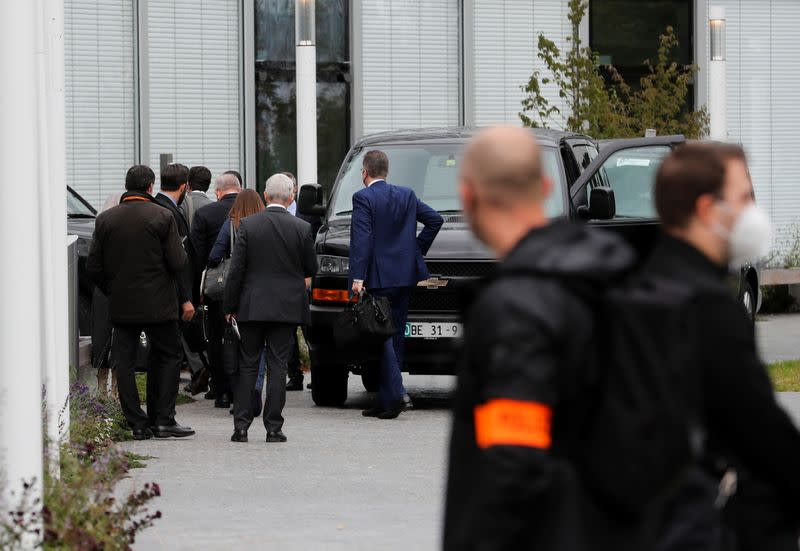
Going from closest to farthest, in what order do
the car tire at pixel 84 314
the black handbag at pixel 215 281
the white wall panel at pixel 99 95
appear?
the black handbag at pixel 215 281
the car tire at pixel 84 314
the white wall panel at pixel 99 95

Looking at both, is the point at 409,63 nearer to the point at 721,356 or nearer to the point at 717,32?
the point at 717,32

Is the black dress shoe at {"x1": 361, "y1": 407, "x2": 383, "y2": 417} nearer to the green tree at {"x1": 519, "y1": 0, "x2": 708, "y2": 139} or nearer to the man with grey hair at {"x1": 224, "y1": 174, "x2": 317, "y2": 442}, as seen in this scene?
the man with grey hair at {"x1": 224, "y1": 174, "x2": 317, "y2": 442}

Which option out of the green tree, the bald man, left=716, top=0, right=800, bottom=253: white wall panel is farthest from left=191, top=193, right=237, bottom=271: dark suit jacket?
left=716, top=0, right=800, bottom=253: white wall panel

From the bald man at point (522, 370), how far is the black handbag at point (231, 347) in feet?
27.3

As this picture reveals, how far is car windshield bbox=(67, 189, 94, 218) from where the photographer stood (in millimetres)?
15109

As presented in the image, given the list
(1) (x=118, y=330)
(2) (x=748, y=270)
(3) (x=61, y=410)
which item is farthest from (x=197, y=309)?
(2) (x=748, y=270)

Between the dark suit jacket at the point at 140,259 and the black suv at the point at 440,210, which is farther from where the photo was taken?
the black suv at the point at 440,210

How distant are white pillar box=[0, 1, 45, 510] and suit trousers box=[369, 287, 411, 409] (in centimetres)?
602

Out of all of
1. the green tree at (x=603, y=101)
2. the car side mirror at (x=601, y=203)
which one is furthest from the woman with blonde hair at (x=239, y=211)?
the green tree at (x=603, y=101)

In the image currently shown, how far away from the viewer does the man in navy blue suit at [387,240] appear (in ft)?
39.0

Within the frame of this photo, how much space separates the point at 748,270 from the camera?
16375mm

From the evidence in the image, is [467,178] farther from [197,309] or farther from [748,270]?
[748,270]

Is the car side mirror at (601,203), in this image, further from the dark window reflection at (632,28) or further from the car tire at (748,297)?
the dark window reflection at (632,28)

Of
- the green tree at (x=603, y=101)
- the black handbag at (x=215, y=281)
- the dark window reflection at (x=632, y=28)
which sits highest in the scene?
the dark window reflection at (x=632, y=28)
